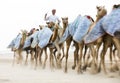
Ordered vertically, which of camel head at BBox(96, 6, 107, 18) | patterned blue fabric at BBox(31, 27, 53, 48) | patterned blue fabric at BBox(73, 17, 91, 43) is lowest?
patterned blue fabric at BBox(31, 27, 53, 48)

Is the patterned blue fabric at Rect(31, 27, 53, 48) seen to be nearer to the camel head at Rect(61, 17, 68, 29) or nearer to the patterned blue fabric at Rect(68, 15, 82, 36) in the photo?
the camel head at Rect(61, 17, 68, 29)

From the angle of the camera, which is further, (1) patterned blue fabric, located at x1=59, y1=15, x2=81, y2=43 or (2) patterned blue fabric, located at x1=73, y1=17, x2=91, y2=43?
(1) patterned blue fabric, located at x1=59, y1=15, x2=81, y2=43

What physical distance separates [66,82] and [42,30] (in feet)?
24.1

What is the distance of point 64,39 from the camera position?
1548 centimetres

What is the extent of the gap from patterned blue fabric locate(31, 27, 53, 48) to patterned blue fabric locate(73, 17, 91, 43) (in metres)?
3.56

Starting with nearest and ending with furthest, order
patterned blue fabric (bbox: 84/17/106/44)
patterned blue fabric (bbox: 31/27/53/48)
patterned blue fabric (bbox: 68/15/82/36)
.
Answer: patterned blue fabric (bbox: 84/17/106/44), patterned blue fabric (bbox: 68/15/82/36), patterned blue fabric (bbox: 31/27/53/48)

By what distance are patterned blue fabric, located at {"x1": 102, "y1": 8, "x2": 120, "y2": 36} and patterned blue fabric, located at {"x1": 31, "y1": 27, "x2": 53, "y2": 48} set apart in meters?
5.41

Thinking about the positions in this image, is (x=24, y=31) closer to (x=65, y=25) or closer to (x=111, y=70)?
(x=65, y=25)

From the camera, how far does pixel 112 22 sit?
12.8 metres

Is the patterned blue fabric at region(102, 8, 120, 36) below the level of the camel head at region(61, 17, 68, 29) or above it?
→ above

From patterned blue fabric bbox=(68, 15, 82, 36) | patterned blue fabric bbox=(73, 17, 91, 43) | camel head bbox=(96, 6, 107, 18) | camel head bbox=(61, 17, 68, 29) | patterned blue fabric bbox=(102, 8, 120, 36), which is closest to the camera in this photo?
patterned blue fabric bbox=(102, 8, 120, 36)

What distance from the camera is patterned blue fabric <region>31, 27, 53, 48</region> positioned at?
18300 mm

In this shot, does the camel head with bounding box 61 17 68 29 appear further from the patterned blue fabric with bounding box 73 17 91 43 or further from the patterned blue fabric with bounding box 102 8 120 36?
the patterned blue fabric with bounding box 102 8 120 36

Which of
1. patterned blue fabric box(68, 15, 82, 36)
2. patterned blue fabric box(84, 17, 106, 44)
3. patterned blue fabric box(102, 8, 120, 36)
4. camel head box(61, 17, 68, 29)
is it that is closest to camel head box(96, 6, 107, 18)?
patterned blue fabric box(84, 17, 106, 44)
